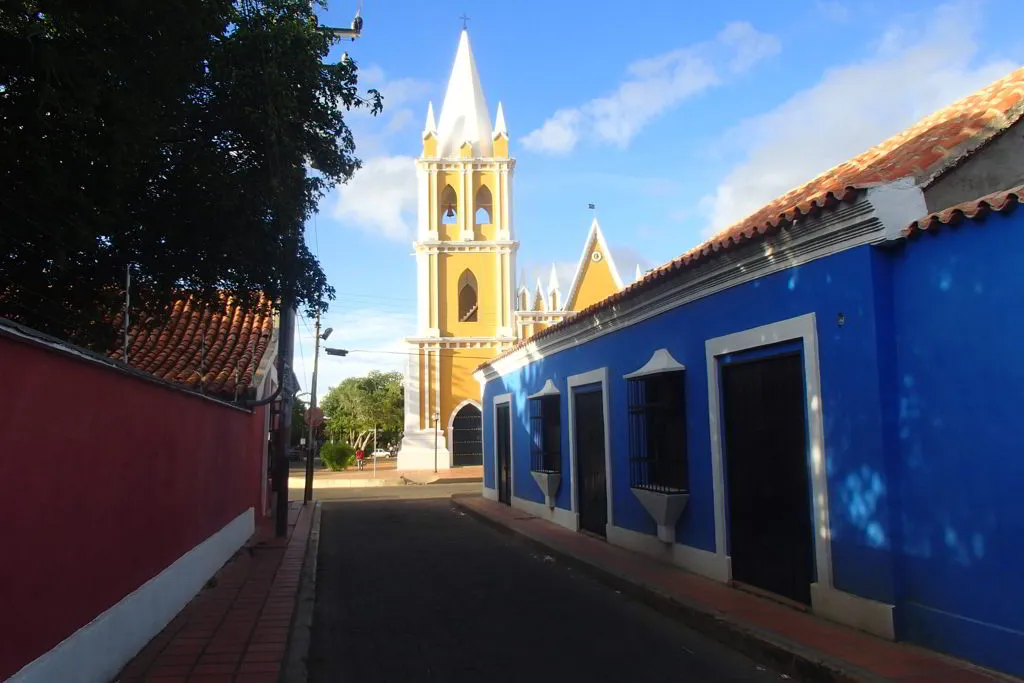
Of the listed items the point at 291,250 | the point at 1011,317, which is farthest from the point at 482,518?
the point at 1011,317

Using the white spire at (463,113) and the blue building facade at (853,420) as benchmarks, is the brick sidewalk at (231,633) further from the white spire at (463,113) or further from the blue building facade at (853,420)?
the white spire at (463,113)

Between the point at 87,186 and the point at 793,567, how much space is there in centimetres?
661

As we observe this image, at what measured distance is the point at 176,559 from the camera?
24.1ft

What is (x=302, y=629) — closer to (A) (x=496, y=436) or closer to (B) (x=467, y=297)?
(A) (x=496, y=436)

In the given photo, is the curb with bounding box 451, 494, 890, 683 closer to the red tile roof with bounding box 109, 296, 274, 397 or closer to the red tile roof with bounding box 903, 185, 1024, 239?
the red tile roof with bounding box 903, 185, 1024, 239

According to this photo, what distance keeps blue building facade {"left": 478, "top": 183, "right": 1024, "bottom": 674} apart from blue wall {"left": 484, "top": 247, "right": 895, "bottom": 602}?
0.05ft

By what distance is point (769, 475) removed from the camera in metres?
7.48

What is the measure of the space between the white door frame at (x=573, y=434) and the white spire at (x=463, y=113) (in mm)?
24942

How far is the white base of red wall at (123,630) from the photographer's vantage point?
167 inches

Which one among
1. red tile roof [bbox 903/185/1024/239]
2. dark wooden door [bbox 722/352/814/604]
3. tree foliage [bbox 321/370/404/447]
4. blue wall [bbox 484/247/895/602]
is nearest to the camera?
red tile roof [bbox 903/185/1024/239]

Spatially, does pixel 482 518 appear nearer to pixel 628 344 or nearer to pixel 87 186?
pixel 628 344

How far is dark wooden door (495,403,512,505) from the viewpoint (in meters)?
18.5

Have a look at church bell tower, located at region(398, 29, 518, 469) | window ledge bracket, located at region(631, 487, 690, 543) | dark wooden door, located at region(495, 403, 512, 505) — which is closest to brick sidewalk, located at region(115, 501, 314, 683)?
window ledge bracket, located at region(631, 487, 690, 543)

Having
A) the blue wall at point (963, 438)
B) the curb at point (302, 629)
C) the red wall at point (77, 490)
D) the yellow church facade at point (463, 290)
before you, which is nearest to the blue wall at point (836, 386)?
the blue wall at point (963, 438)
